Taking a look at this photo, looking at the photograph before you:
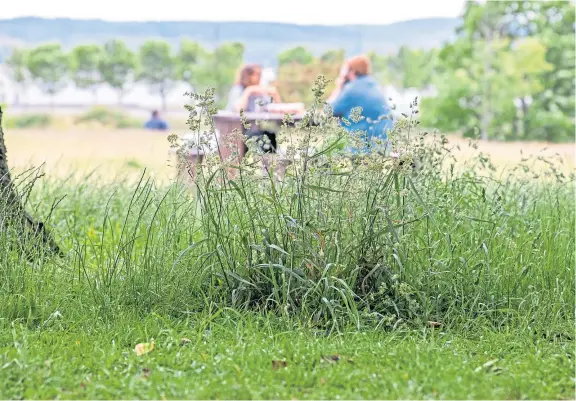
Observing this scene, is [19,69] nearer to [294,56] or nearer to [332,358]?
[294,56]

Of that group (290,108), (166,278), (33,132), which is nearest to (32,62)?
(33,132)

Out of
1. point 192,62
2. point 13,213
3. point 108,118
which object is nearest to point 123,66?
point 192,62

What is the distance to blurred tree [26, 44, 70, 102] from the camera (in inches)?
1642

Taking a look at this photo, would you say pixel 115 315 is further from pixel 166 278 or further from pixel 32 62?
pixel 32 62

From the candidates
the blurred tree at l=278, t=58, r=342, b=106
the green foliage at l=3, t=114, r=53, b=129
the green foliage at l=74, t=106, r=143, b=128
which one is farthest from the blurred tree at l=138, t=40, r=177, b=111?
the blurred tree at l=278, t=58, r=342, b=106

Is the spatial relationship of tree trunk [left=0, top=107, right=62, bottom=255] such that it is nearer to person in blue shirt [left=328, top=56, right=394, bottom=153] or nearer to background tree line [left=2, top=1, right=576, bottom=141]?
person in blue shirt [left=328, top=56, right=394, bottom=153]

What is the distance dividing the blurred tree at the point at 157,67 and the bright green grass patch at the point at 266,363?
37.6 meters

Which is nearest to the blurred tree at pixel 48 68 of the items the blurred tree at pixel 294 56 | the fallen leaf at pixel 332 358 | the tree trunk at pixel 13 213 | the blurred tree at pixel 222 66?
the blurred tree at pixel 222 66

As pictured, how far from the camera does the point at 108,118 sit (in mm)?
38219

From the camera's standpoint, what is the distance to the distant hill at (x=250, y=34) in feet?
114

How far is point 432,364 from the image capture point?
3.18 metres

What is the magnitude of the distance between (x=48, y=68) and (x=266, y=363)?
4174 centimetres

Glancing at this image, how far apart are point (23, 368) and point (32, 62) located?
137 feet

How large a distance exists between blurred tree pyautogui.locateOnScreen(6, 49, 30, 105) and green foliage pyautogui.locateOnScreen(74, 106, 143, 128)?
379 centimetres
